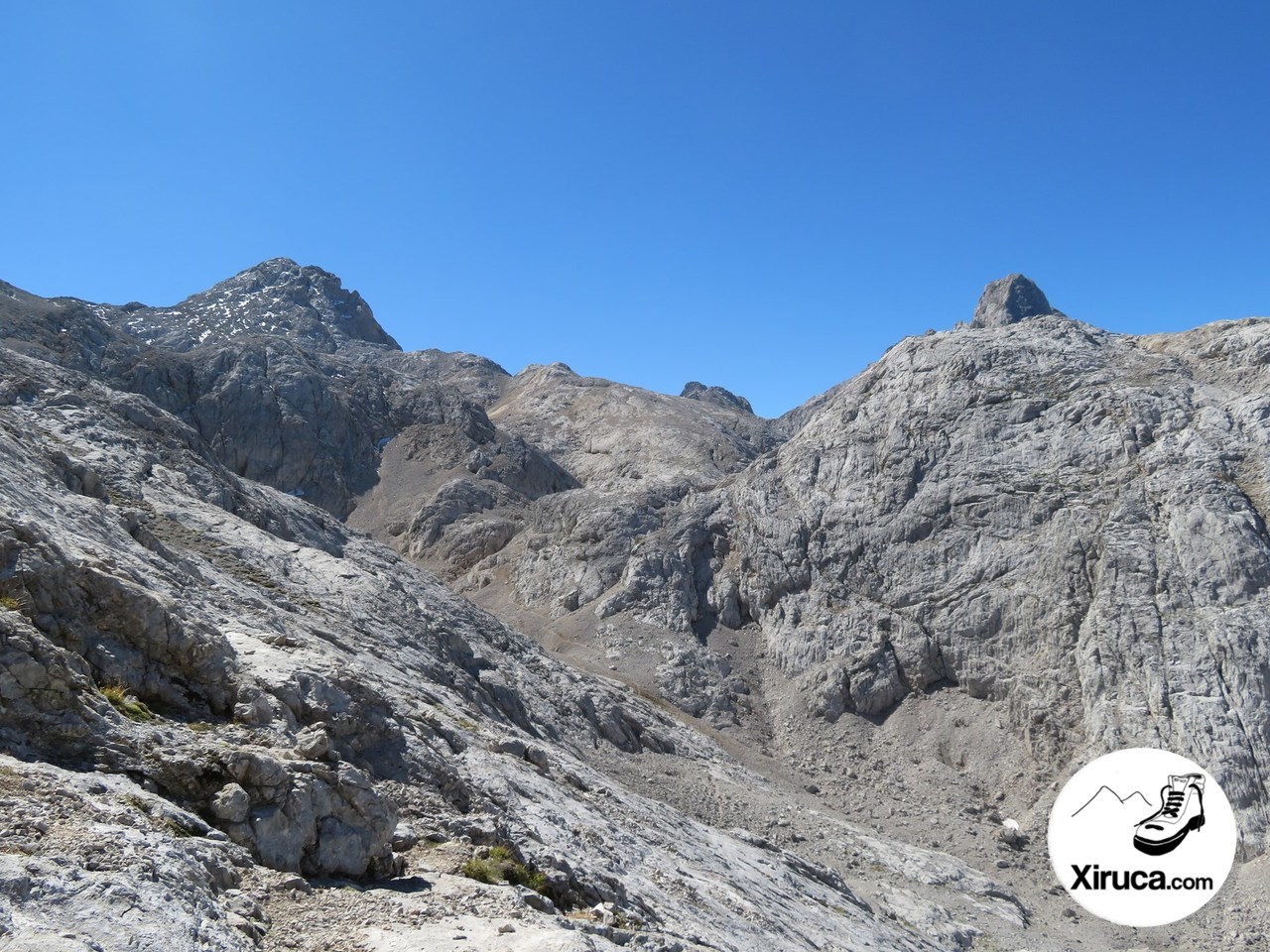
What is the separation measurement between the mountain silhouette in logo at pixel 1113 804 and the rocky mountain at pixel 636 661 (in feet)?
17.9

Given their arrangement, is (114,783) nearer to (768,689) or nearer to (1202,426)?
(768,689)

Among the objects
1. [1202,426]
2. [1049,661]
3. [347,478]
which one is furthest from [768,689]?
[347,478]

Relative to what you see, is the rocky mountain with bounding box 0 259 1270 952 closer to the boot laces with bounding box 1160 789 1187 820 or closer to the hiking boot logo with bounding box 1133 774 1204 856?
the hiking boot logo with bounding box 1133 774 1204 856

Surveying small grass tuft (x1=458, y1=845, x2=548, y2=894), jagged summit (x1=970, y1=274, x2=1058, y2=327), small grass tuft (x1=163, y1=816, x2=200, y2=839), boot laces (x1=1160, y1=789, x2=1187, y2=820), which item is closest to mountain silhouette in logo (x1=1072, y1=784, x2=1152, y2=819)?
boot laces (x1=1160, y1=789, x2=1187, y2=820)

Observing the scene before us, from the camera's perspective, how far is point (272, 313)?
17312 cm

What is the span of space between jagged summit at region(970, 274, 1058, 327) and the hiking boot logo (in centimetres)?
13715

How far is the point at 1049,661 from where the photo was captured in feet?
158

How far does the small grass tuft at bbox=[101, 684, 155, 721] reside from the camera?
11.5 m

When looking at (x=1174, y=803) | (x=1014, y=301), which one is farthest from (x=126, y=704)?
(x=1014, y=301)

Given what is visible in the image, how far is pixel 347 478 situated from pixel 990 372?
73.6m

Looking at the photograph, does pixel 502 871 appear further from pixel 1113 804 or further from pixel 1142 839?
pixel 1113 804

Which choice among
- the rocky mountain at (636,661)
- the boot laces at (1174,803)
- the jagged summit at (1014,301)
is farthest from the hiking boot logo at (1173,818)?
the jagged summit at (1014,301)

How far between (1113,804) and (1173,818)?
2.63 meters

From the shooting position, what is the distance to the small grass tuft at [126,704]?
37.6ft
